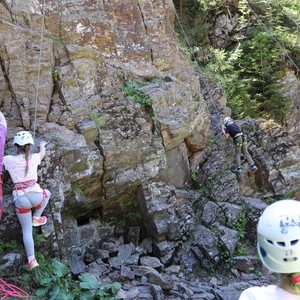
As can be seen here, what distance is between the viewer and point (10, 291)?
4.93 metres

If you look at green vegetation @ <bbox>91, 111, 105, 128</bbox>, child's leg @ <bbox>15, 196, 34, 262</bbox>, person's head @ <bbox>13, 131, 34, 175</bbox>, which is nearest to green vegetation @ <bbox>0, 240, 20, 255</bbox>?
child's leg @ <bbox>15, 196, 34, 262</bbox>

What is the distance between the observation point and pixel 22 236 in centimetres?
607

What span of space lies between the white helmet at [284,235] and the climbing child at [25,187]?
14.5 ft

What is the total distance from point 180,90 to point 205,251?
4204 millimetres

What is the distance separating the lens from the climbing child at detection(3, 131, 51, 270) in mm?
5656

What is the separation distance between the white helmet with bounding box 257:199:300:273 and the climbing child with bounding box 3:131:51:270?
4.40 meters

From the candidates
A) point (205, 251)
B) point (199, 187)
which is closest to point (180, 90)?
point (199, 187)

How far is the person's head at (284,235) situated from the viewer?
6.81 ft

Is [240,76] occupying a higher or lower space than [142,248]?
higher

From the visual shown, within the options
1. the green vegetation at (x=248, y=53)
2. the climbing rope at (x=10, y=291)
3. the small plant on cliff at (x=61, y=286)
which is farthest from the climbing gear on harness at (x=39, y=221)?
the green vegetation at (x=248, y=53)

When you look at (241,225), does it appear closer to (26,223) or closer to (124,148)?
(124,148)

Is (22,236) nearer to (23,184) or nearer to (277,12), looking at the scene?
(23,184)

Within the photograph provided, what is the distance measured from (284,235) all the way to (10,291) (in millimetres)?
4194

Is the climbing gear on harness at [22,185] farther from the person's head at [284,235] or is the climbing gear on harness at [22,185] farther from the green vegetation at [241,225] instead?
the green vegetation at [241,225]
